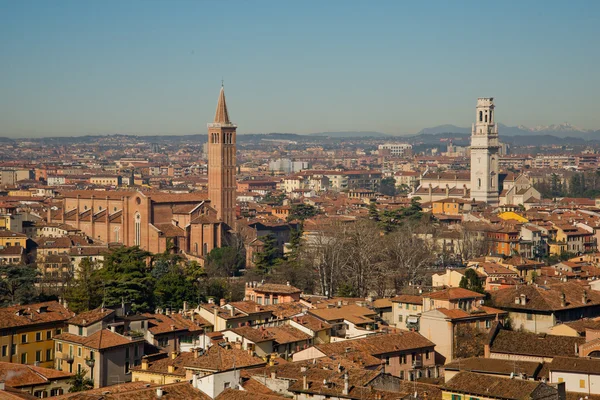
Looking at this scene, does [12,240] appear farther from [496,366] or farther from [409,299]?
[496,366]

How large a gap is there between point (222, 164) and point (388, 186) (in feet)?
237

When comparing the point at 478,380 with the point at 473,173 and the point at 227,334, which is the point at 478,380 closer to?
the point at 227,334

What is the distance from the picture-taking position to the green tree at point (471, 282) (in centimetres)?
3544

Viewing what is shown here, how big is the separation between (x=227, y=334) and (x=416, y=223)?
38.1m

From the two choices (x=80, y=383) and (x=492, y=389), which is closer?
(x=492, y=389)

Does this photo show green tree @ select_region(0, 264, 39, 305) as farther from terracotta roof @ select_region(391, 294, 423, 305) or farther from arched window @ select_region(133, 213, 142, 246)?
arched window @ select_region(133, 213, 142, 246)

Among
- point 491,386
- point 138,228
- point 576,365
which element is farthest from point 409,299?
point 138,228

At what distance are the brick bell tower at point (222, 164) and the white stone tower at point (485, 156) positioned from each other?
1064 inches

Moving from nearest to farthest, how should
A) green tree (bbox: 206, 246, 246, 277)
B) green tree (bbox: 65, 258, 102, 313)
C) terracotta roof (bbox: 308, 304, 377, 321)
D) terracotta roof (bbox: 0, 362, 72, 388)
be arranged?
terracotta roof (bbox: 0, 362, 72, 388) → terracotta roof (bbox: 308, 304, 377, 321) → green tree (bbox: 65, 258, 102, 313) → green tree (bbox: 206, 246, 246, 277)

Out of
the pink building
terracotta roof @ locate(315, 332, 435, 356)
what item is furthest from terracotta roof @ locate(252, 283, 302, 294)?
terracotta roof @ locate(315, 332, 435, 356)

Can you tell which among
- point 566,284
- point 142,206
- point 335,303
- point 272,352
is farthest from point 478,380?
point 142,206

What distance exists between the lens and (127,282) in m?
36.7

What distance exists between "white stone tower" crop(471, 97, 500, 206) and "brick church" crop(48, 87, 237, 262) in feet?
88.8

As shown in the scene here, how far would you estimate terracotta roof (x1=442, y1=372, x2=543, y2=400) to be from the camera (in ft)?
68.5
